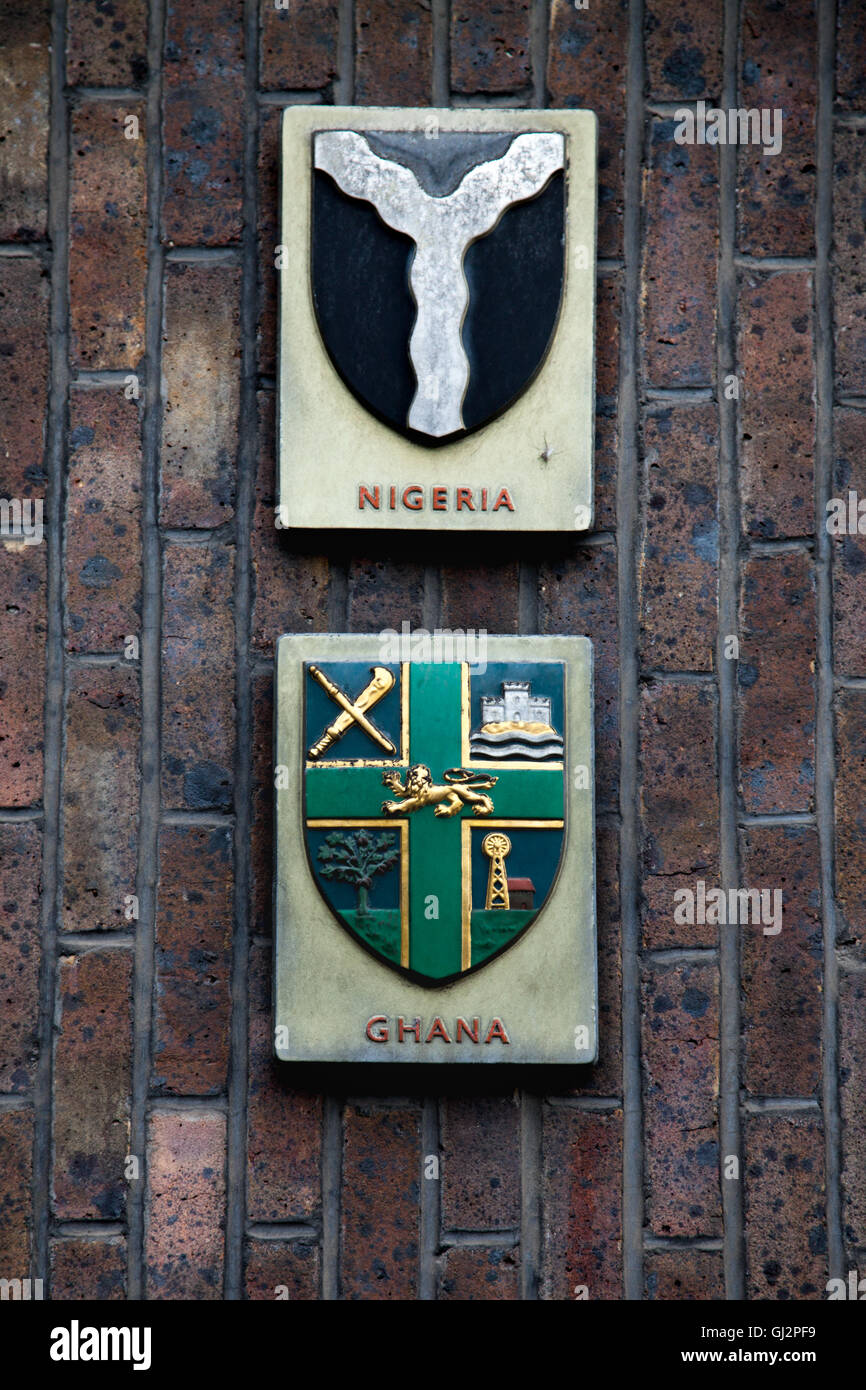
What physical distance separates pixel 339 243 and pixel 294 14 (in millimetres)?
439

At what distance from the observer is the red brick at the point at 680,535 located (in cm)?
224

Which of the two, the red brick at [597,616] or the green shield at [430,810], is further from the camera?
the red brick at [597,616]

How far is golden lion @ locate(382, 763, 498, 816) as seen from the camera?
6.95ft

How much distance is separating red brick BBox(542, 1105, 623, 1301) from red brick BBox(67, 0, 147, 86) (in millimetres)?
1906

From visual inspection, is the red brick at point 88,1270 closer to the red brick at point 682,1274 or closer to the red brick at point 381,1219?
the red brick at point 381,1219

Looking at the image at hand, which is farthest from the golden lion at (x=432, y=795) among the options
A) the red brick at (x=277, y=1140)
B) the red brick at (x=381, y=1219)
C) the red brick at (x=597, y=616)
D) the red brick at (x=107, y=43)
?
the red brick at (x=107, y=43)

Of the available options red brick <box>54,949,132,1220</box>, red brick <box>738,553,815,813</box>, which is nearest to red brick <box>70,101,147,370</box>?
red brick <box>54,949,132,1220</box>

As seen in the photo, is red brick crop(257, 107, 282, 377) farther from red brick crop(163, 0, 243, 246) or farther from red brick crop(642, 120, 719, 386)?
red brick crop(642, 120, 719, 386)

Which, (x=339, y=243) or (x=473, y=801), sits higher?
(x=339, y=243)

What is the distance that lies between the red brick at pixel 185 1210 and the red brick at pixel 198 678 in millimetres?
549

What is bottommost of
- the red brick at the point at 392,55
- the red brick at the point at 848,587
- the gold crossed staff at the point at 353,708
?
the gold crossed staff at the point at 353,708

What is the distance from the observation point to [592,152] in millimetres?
2195

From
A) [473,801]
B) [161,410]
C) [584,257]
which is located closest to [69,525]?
[161,410]

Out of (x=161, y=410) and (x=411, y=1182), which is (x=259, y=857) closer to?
(x=411, y=1182)
